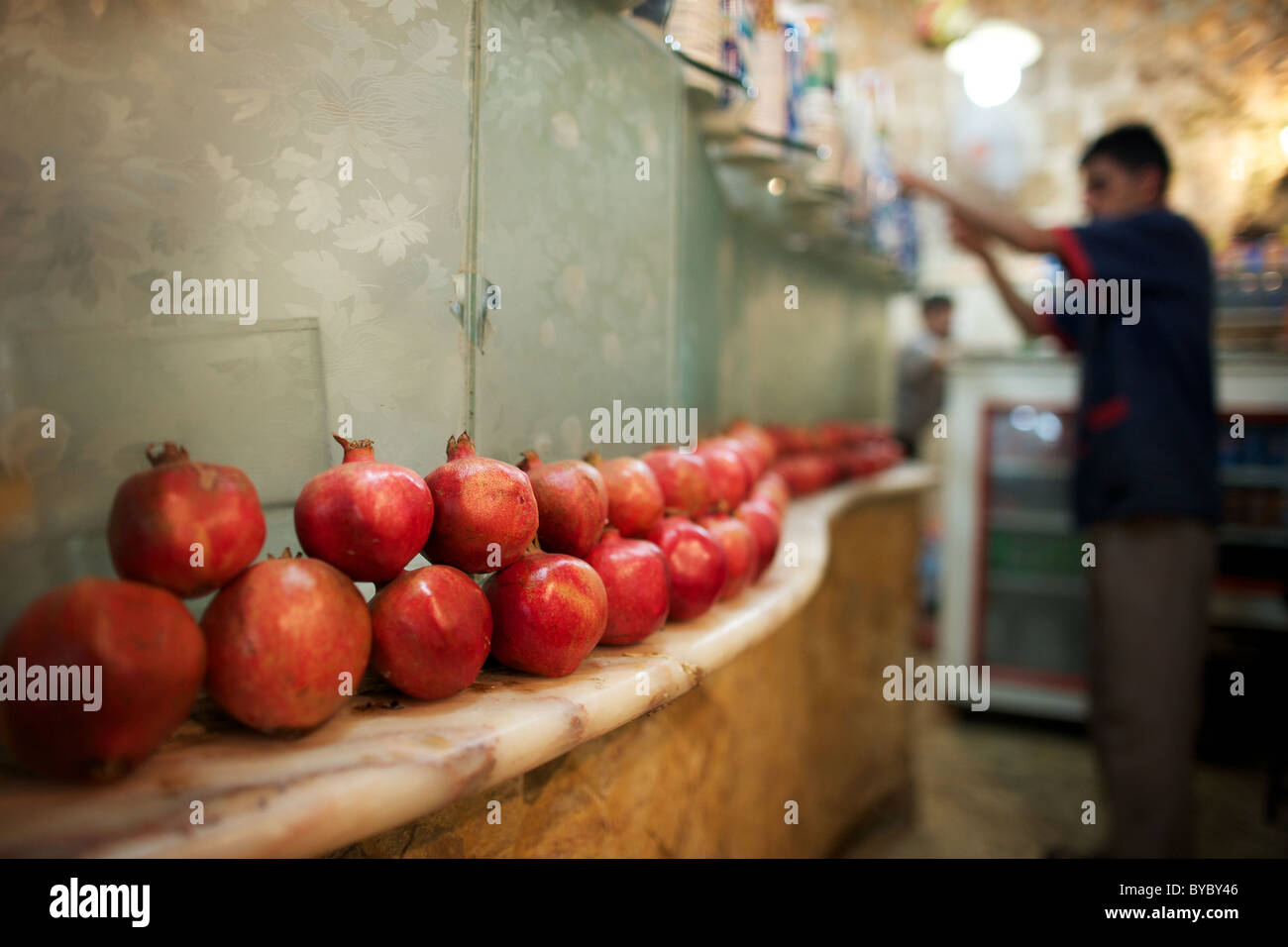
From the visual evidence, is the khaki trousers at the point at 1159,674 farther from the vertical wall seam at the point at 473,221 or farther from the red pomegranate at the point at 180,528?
the red pomegranate at the point at 180,528

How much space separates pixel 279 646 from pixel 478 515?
28 centimetres

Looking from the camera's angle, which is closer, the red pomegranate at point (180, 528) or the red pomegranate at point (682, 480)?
the red pomegranate at point (180, 528)

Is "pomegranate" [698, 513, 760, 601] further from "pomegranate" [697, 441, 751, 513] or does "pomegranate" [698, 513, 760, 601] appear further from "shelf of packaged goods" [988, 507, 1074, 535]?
"shelf of packaged goods" [988, 507, 1074, 535]

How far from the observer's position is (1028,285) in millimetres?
6043

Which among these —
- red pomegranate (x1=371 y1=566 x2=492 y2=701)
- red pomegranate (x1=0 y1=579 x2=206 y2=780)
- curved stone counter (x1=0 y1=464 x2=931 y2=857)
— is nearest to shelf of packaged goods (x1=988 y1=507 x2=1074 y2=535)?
curved stone counter (x1=0 y1=464 x2=931 y2=857)

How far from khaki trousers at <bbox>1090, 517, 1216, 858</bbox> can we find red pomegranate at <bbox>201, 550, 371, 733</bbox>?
8.98 feet

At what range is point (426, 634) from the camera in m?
0.86

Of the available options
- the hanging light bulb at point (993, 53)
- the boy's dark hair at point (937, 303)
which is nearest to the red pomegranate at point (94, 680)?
the hanging light bulb at point (993, 53)

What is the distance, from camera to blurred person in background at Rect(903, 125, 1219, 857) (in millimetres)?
2617

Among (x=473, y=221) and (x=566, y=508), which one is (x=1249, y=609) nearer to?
(x=566, y=508)

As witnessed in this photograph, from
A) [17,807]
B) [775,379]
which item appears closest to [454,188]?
[17,807]

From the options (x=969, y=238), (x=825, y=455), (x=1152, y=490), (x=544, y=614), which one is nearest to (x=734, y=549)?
(x=544, y=614)

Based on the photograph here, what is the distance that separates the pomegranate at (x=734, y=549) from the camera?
1406 mm
